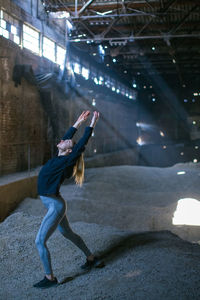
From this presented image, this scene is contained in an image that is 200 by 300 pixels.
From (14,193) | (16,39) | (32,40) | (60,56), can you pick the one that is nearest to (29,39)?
(32,40)

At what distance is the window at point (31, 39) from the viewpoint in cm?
1560

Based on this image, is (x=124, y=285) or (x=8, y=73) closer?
(x=124, y=285)

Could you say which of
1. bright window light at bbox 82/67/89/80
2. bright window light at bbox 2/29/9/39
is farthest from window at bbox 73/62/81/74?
bright window light at bbox 2/29/9/39

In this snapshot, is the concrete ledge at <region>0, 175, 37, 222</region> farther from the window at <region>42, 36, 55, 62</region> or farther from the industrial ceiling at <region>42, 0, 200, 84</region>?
the window at <region>42, 36, 55, 62</region>

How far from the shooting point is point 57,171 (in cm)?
409

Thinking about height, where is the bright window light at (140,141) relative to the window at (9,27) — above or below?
below

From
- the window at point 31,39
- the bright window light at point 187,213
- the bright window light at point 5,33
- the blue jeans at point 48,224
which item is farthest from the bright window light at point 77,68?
the blue jeans at point 48,224

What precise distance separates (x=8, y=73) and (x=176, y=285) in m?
11.6

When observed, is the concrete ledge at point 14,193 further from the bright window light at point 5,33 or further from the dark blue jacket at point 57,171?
the dark blue jacket at point 57,171

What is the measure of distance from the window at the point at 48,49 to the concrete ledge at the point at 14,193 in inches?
322

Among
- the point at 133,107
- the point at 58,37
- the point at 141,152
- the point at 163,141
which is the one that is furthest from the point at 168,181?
the point at 163,141

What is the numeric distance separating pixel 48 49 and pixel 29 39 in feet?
7.72

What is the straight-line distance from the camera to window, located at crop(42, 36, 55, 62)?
1770 centimetres

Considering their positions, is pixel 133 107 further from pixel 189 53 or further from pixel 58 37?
pixel 58 37
